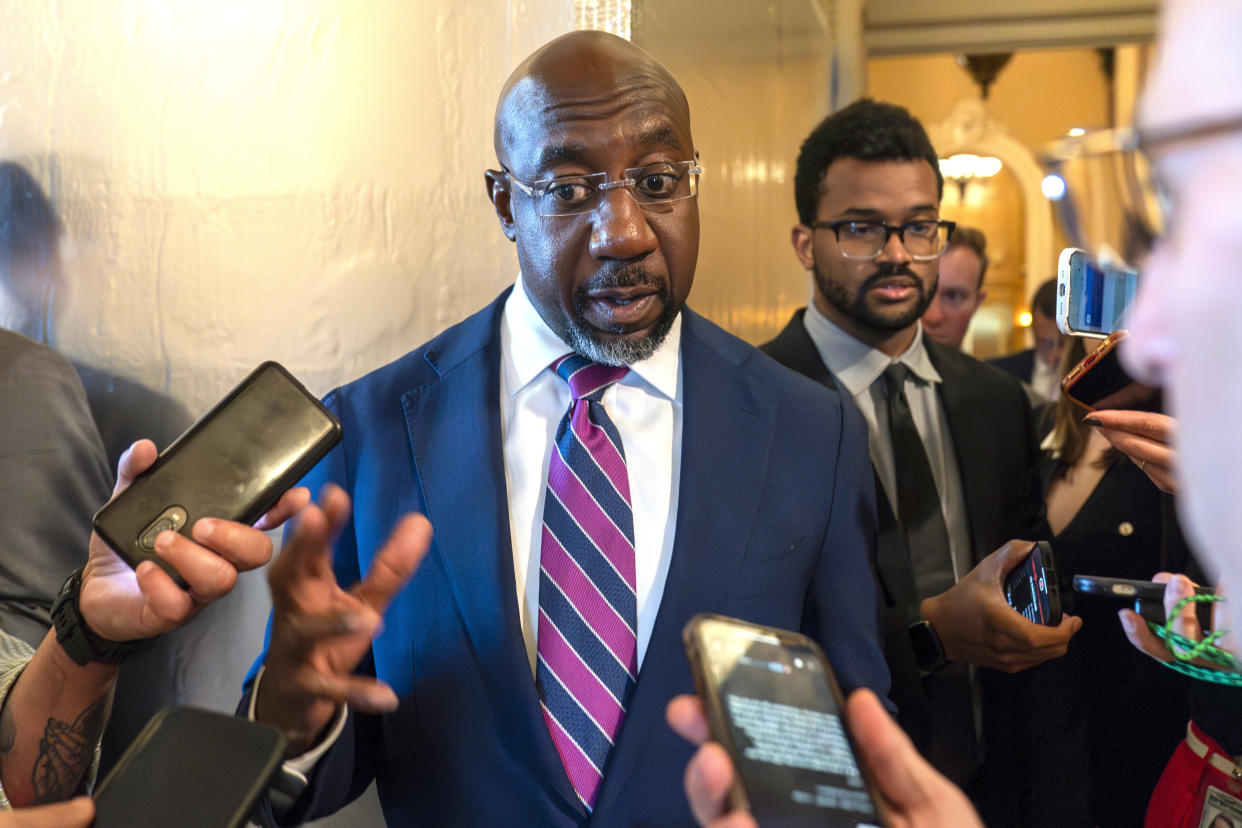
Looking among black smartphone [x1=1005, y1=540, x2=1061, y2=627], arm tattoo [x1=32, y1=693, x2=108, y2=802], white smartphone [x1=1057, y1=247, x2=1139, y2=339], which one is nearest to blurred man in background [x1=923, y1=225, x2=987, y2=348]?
white smartphone [x1=1057, y1=247, x2=1139, y2=339]

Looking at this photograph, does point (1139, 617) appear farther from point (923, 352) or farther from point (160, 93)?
point (160, 93)

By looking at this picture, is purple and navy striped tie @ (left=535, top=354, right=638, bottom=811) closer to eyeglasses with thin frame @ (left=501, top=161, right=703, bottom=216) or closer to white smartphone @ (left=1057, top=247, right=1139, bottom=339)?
eyeglasses with thin frame @ (left=501, top=161, right=703, bottom=216)

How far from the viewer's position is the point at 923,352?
2.20 m

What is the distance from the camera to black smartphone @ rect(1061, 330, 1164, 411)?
1.57 metres

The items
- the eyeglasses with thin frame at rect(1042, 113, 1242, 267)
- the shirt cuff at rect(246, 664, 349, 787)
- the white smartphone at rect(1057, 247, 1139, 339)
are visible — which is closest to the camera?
the eyeglasses with thin frame at rect(1042, 113, 1242, 267)

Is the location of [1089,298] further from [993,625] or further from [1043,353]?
[1043,353]

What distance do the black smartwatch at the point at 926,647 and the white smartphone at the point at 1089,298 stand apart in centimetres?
51

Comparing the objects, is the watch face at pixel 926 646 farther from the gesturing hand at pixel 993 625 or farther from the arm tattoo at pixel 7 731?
the arm tattoo at pixel 7 731

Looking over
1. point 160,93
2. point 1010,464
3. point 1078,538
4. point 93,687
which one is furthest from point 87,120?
point 1078,538

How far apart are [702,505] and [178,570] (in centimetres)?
58

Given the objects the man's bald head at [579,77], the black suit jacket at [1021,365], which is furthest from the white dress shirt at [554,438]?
the black suit jacket at [1021,365]

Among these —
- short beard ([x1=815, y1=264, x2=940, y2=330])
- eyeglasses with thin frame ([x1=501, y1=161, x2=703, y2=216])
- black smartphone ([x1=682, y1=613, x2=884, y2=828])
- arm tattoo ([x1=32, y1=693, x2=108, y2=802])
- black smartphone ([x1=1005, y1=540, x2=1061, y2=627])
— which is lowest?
arm tattoo ([x1=32, y1=693, x2=108, y2=802])

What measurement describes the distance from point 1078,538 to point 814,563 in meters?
1.01

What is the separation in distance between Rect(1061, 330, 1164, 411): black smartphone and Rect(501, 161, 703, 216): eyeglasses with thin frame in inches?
25.7
